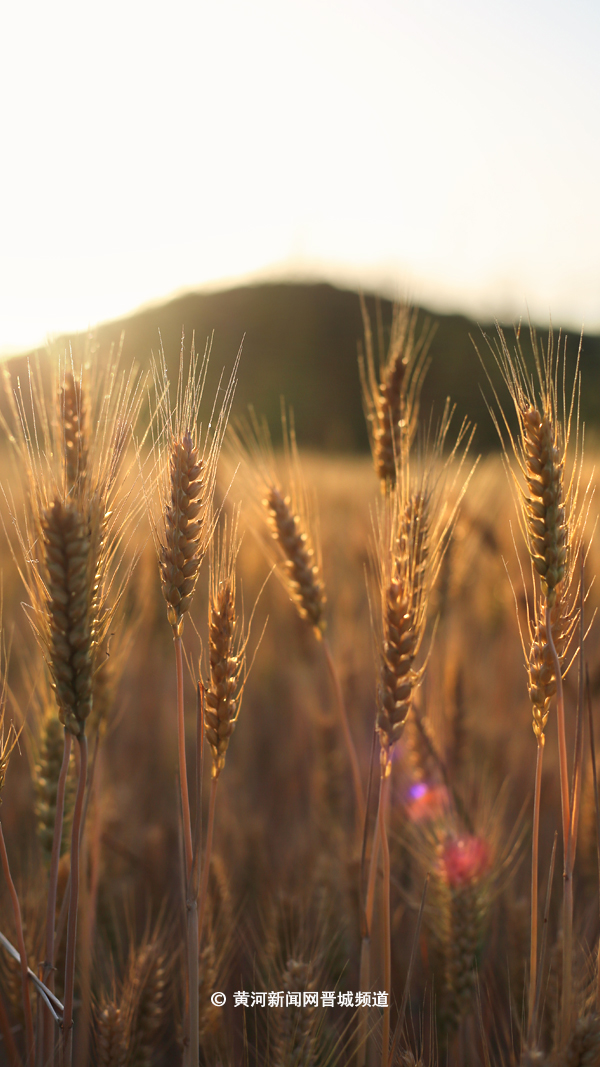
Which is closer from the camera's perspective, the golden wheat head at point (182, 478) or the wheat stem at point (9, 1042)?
the wheat stem at point (9, 1042)

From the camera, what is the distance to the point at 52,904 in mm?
1013

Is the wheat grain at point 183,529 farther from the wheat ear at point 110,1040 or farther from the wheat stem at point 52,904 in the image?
the wheat ear at point 110,1040

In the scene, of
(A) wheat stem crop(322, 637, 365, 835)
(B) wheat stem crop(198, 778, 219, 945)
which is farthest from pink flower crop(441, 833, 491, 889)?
(B) wheat stem crop(198, 778, 219, 945)

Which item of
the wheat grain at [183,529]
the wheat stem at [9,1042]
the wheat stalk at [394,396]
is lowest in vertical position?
the wheat stem at [9,1042]

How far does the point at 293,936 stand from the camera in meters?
1.57

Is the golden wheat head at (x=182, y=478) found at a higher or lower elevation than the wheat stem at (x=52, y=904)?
higher


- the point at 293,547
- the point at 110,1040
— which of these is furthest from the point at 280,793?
the point at 293,547

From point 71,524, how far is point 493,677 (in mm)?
2993

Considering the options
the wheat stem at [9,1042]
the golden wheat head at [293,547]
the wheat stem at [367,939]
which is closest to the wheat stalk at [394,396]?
the golden wheat head at [293,547]

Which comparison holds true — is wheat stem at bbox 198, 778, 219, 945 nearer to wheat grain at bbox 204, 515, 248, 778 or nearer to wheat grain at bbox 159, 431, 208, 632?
wheat grain at bbox 204, 515, 248, 778

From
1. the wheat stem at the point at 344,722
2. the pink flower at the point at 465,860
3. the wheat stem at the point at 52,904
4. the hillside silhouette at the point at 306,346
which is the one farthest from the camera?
the hillside silhouette at the point at 306,346

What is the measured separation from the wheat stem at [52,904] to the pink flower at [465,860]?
95 centimetres

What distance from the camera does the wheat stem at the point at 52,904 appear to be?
102 cm

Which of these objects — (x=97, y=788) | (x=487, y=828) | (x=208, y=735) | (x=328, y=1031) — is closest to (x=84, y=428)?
(x=208, y=735)
